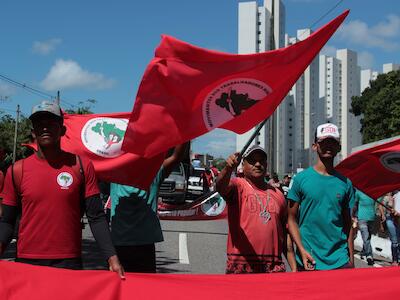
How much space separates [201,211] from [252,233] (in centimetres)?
1573

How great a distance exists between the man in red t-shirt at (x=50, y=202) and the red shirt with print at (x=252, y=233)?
940mm

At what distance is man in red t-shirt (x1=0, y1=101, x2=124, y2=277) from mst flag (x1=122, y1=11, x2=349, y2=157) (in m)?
0.58

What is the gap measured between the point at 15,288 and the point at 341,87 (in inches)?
6383

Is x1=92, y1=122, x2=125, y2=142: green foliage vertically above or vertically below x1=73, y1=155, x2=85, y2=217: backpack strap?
above

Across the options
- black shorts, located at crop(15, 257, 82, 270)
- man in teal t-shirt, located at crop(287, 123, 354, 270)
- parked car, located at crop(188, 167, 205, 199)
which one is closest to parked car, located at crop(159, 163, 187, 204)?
parked car, located at crop(188, 167, 205, 199)

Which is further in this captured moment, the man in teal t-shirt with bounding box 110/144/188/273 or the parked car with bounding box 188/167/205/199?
the parked car with bounding box 188/167/205/199

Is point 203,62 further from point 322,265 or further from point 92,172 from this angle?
point 322,265

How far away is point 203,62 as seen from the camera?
404 centimetres

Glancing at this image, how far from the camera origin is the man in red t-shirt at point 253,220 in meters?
4.22

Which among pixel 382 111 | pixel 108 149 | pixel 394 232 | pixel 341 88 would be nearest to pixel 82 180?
pixel 108 149

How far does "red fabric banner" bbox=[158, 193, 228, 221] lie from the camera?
1964cm

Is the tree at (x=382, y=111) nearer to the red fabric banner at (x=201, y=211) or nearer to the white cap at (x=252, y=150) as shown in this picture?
the red fabric banner at (x=201, y=211)

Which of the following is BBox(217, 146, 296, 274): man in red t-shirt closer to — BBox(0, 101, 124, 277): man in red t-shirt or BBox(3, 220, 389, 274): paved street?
BBox(0, 101, 124, 277): man in red t-shirt

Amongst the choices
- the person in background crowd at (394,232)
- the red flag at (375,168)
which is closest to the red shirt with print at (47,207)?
the red flag at (375,168)
